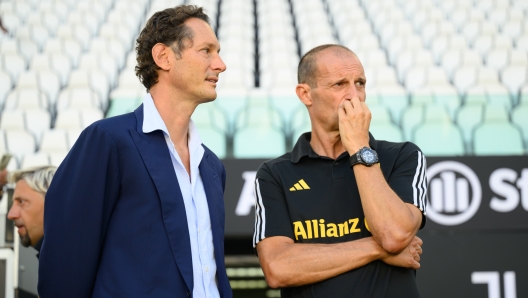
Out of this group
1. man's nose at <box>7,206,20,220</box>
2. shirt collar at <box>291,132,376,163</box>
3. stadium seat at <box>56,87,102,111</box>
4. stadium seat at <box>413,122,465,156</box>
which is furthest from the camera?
stadium seat at <box>56,87,102,111</box>

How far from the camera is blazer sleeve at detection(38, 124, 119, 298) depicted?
1672 mm

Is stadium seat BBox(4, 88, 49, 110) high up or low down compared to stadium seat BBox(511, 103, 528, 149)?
up

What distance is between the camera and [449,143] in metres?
4.50

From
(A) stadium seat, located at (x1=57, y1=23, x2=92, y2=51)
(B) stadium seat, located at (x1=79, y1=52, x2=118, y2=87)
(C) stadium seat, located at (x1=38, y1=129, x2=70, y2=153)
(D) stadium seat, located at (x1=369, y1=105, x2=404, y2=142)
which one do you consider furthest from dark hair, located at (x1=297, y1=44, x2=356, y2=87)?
(A) stadium seat, located at (x1=57, y1=23, x2=92, y2=51)

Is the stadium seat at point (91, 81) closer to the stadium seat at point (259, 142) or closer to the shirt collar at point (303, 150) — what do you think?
the stadium seat at point (259, 142)

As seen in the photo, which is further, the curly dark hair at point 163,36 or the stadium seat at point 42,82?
the stadium seat at point 42,82

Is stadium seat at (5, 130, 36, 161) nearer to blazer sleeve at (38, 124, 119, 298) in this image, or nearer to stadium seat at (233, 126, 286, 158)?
stadium seat at (233, 126, 286, 158)

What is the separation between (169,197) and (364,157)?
2.13ft

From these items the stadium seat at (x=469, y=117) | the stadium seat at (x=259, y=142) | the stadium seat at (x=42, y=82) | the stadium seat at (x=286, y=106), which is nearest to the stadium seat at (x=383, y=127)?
the stadium seat at (x=469, y=117)

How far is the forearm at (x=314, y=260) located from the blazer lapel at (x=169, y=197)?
0.34m

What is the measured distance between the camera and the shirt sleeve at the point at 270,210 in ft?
6.78

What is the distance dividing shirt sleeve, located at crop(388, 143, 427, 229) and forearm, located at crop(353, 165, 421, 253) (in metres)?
0.11

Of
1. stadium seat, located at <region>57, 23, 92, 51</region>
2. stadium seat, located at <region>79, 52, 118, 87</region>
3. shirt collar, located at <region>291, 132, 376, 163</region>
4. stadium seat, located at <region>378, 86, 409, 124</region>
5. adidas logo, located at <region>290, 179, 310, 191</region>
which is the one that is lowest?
adidas logo, located at <region>290, 179, 310, 191</region>

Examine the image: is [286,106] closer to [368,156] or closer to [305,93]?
[305,93]
